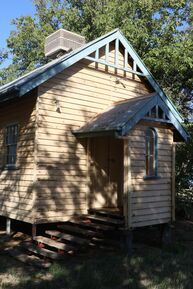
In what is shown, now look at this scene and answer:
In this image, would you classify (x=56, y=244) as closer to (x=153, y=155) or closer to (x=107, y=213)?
(x=107, y=213)

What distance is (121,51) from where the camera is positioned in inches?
471

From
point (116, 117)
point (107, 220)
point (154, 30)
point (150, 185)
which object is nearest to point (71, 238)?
point (107, 220)

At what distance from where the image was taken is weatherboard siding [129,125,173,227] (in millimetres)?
9359

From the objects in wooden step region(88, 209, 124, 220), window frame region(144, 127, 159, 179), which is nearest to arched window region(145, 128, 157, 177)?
window frame region(144, 127, 159, 179)

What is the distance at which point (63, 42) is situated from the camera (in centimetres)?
1341

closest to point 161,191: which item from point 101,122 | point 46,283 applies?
point 101,122

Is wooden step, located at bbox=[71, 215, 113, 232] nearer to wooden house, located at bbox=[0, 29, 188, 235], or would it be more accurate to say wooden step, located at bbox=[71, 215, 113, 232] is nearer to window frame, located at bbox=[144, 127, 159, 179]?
wooden house, located at bbox=[0, 29, 188, 235]

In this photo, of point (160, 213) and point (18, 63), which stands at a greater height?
point (18, 63)

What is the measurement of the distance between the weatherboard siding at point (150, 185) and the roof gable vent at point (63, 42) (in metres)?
5.24

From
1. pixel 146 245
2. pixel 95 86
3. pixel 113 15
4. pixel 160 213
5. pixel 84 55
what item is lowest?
pixel 146 245

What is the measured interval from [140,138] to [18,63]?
23.1m

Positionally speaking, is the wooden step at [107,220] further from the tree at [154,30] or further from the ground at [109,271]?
the tree at [154,30]

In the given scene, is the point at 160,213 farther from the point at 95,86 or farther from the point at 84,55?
the point at 84,55

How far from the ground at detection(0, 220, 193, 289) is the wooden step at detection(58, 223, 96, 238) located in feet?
1.66
